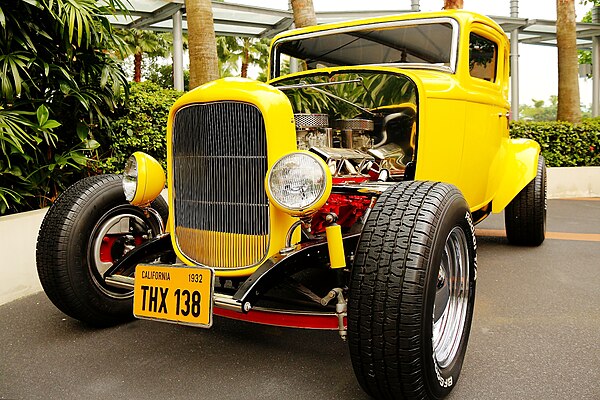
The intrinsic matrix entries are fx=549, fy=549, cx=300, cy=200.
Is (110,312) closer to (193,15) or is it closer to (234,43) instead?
(193,15)

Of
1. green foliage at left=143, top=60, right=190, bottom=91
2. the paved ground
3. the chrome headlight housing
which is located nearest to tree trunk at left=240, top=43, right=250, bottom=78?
green foliage at left=143, top=60, right=190, bottom=91

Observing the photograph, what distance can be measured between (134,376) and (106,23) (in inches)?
123

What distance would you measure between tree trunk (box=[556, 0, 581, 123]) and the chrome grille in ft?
27.6

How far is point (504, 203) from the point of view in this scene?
4.12 m

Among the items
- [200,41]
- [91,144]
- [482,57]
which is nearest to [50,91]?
[91,144]

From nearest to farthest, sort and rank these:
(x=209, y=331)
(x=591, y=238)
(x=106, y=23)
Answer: (x=209, y=331) → (x=106, y=23) → (x=591, y=238)

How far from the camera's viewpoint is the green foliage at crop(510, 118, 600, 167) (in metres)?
8.49

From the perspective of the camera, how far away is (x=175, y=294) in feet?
7.58

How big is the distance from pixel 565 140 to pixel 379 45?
6033 mm

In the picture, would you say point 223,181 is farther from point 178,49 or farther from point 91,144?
point 178,49

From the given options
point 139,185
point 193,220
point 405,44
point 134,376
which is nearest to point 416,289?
point 193,220

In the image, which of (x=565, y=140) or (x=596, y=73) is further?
(x=596, y=73)

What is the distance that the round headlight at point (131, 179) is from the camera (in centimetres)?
282

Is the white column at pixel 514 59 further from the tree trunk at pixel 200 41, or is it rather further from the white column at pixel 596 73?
the tree trunk at pixel 200 41
